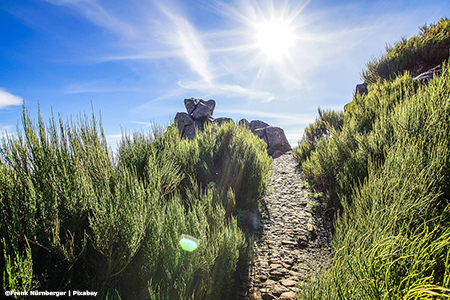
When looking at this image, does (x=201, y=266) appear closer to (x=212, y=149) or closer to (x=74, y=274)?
(x=74, y=274)

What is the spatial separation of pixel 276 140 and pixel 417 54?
25.9 feet

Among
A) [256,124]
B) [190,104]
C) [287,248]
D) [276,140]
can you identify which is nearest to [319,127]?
[276,140]

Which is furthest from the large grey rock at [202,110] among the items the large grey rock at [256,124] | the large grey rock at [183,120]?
the large grey rock at [256,124]

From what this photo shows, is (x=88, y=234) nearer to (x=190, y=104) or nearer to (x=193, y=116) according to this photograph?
(x=193, y=116)

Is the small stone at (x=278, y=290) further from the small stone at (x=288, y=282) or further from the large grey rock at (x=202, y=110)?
the large grey rock at (x=202, y=110)

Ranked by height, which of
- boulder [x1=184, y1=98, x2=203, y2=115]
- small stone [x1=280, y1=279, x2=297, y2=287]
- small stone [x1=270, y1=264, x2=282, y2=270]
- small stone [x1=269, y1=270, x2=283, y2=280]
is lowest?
small stone [x1=280, y1=279, x2=297, y2=287]

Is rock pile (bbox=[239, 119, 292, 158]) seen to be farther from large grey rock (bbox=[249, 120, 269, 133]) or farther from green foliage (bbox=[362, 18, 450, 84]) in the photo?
green foliage (bbox=[362, 18, 450, 84])

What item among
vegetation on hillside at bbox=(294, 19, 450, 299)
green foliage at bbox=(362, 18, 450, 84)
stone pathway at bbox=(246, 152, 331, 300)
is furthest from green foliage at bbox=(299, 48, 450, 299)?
green foliage at bbox=(362, 18, 450, 84)

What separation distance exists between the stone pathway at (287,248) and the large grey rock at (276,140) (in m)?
8.38

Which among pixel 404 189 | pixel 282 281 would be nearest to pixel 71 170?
pixel 282 281

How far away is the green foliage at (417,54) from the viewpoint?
30.0 ft

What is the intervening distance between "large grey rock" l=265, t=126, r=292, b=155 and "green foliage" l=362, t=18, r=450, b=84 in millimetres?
5556

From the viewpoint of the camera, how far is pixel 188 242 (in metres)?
2.22

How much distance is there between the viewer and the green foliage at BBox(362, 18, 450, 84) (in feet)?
30.0
